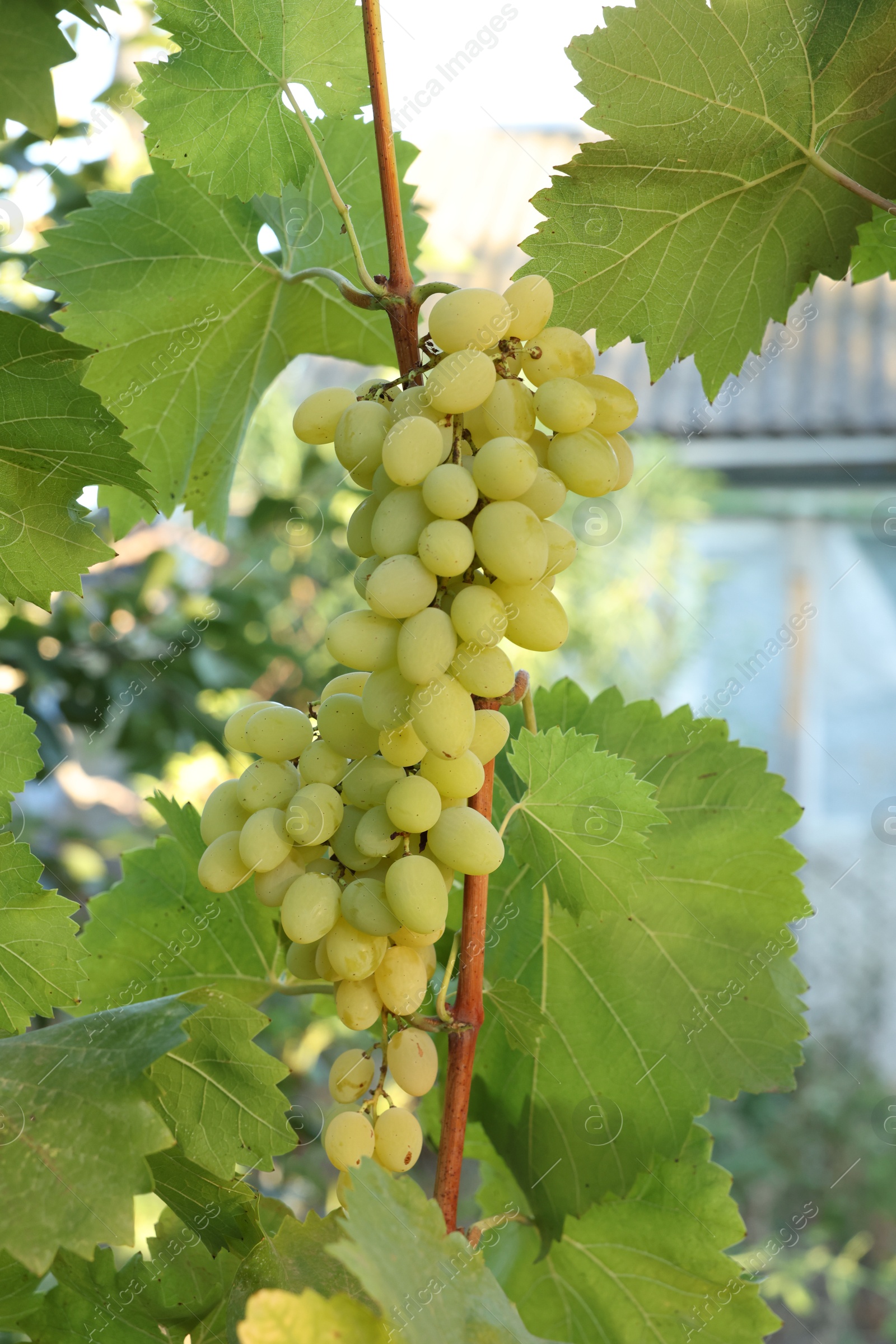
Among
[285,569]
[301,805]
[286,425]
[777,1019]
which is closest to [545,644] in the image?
[301,805]

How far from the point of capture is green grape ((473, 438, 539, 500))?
0.32 meters

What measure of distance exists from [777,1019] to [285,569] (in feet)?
5.19

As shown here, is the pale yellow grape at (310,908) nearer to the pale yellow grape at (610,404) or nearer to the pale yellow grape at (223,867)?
the pale yellow grape at (223,867)

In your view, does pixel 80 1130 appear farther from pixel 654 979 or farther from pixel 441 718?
pixel 654 979

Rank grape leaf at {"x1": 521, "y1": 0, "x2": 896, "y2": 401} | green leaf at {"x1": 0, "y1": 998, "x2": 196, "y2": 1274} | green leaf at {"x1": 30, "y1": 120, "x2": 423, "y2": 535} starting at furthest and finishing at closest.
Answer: green leaf at {"x1": 30, "y1": 120, "x2": 423, "y2": 535}
grape leaf at {"x1": 521, "y1": 0, "x2": 896, "y2": 401}
green leaf at {"x1": 0, "y1": 998, "x2": 196, "y2": 1274}

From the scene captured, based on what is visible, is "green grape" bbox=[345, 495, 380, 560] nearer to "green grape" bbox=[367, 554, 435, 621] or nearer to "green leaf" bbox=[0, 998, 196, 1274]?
"green grape" bbox=[367, 554, 435, 621]

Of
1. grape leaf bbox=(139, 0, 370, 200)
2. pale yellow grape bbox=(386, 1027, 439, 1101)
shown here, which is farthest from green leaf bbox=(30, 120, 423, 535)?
pale yellow grape bbox=(386, 1027, 439, 1101)

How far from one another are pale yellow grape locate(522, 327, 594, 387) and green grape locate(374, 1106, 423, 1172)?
0.24 meters

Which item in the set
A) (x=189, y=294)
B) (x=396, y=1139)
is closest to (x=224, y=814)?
(x=396, y=1139)

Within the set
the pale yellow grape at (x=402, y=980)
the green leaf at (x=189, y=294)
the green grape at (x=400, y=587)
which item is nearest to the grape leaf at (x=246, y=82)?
the green leaf at (x=189, y=294)

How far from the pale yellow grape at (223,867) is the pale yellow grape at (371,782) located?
1.7 inches

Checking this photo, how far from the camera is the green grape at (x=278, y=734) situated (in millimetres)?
370

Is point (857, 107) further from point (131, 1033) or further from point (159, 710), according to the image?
point (159, 710)

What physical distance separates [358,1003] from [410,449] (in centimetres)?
17
